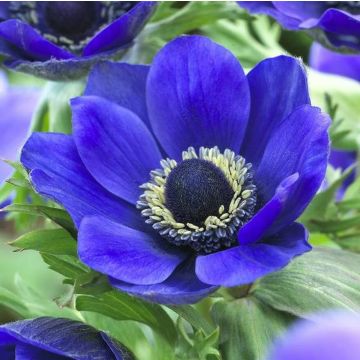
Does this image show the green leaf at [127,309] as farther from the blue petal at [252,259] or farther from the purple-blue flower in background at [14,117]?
the purple-blue flower in background at [14,117]

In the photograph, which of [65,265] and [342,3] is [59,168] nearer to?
A: [65,265]

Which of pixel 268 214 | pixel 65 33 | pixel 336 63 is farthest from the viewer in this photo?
pixel 336 63

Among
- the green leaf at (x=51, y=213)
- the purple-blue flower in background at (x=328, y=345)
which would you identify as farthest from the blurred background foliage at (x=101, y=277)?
the purple-blue flower in background at (x=328, y=345)

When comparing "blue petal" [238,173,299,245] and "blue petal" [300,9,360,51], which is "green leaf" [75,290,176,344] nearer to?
"blue petal" [238,173,299,245]

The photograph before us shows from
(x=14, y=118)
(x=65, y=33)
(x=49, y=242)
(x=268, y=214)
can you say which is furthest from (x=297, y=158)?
A: (x=14, y=118)

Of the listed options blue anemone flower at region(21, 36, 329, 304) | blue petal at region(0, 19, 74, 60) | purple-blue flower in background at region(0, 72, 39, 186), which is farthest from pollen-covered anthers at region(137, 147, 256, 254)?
purple-blue flower in background at region(0, 72, 39, 186)

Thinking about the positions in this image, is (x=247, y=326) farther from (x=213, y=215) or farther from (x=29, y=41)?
(x=29, y=41)
